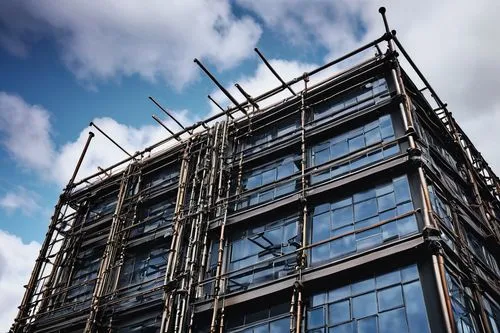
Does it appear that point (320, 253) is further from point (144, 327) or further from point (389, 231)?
point (144, 327)

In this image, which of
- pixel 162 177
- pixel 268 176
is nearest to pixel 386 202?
pixel 268 176

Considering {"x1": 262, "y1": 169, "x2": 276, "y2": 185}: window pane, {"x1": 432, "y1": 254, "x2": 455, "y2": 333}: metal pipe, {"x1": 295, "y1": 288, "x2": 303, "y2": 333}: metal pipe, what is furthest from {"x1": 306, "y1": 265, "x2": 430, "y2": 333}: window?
{"x1": 262, "y1": 169, "x2": 276, "y2": 185}: window pane

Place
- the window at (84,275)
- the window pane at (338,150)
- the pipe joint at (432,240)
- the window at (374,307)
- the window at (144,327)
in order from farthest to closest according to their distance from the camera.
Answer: the window at (84,275)
the window pane at (338,150)
the window at (144,327)
the pipe joint at (432,240)
the window at (374,307)

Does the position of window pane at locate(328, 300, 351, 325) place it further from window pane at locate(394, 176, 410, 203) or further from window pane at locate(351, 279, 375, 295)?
window pane at locate(394, 176, 410, 203)

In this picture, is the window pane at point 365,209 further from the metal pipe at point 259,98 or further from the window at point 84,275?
the window at point 84,275

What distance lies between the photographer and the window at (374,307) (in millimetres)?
13852

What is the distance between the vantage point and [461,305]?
14.7 m

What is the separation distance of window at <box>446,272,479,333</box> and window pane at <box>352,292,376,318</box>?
6.89 ft

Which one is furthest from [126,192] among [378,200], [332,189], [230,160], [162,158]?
[378,200]

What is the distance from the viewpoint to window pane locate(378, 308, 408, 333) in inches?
541

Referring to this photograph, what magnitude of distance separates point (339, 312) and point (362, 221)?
326 cm

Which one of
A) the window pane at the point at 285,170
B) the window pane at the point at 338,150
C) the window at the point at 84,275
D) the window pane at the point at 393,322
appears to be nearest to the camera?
the window pane at the point at 393,322

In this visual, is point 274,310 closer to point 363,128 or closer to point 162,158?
point 363,128

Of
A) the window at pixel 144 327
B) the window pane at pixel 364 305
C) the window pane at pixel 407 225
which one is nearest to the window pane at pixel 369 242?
the window pane at pixel 407 225
